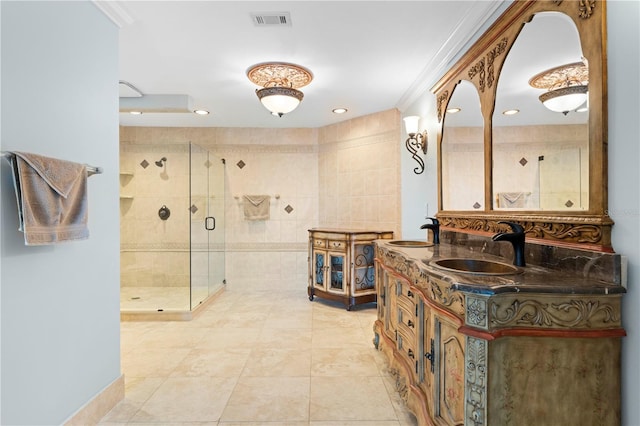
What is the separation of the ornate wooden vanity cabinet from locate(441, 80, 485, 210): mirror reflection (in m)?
0.03

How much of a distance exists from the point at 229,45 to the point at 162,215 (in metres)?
2.86

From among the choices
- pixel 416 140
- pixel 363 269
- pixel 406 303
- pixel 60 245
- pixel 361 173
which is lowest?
pixel 363 269

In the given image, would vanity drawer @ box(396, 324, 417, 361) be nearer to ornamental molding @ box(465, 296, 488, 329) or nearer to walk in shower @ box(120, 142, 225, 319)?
ornamental molding @ box(465, 296, 488, 329)

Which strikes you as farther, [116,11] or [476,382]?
[116,11]

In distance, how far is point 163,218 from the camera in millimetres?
4266

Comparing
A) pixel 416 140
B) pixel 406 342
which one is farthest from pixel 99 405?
pixel 416 140

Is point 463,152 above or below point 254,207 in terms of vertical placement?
above

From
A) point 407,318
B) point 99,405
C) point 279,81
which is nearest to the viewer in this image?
point 99,405

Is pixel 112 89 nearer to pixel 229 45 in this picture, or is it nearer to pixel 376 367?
pixel 229 45

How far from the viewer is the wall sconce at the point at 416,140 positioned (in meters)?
2.88

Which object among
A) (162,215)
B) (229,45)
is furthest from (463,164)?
(162,215)

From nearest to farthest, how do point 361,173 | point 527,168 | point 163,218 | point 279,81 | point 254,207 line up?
point 527,168 < point 279,81 < point 361,173 < point 163,218 < point 254,207

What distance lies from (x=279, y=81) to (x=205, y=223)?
7.34 ft

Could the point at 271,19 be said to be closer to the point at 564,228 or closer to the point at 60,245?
the point at 60,245
